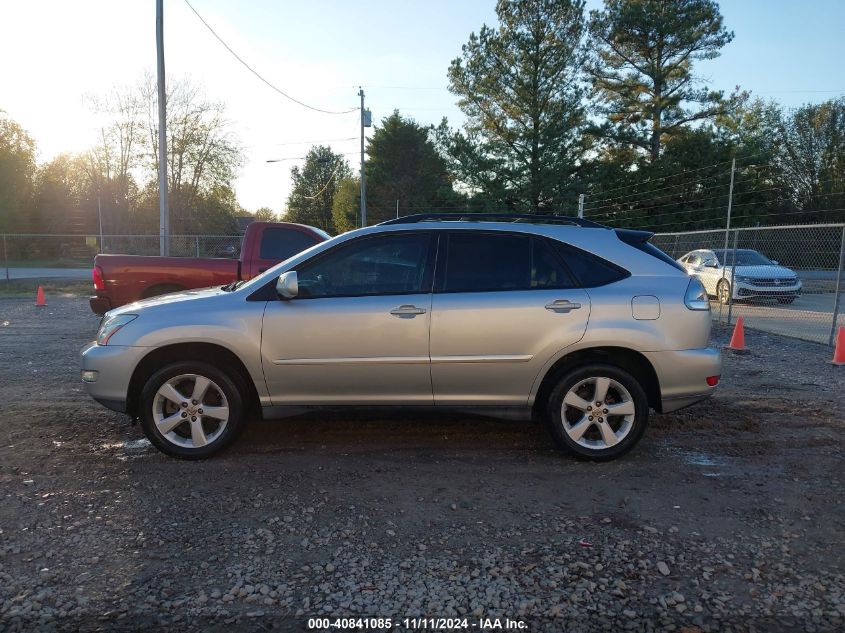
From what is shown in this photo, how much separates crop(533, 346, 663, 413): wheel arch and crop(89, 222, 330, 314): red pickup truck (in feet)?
16.4

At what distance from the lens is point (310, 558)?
317cm

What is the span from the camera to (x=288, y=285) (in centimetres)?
431

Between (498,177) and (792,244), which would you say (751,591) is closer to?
(792,244)

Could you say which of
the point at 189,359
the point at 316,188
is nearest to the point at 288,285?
the point at 189,359

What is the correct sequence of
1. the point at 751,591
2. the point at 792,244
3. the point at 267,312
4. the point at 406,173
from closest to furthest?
the point at 751,591 < the point at 267,312 < the point at 792,244 < the point at 406,173

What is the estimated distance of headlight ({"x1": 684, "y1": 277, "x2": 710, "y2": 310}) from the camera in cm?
442

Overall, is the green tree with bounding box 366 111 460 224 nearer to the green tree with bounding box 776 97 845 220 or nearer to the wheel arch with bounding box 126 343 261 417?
the green tree with bounding box 776 97 845 220

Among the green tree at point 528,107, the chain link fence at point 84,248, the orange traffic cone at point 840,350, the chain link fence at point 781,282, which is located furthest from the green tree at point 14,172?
the orange traffic cone at point 840,350

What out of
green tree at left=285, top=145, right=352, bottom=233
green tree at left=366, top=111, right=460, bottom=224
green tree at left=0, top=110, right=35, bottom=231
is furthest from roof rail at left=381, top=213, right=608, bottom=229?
green tree at left=285, top=145, right=352, bottom=233

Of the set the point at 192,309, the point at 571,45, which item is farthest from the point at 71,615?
the point at 571,45

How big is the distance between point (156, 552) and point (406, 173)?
50.0m

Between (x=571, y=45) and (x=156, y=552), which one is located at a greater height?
(x=571, y=45)

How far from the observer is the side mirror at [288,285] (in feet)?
14.2

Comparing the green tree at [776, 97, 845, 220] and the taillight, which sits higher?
the green tree at [776, 97, 845, 220]
